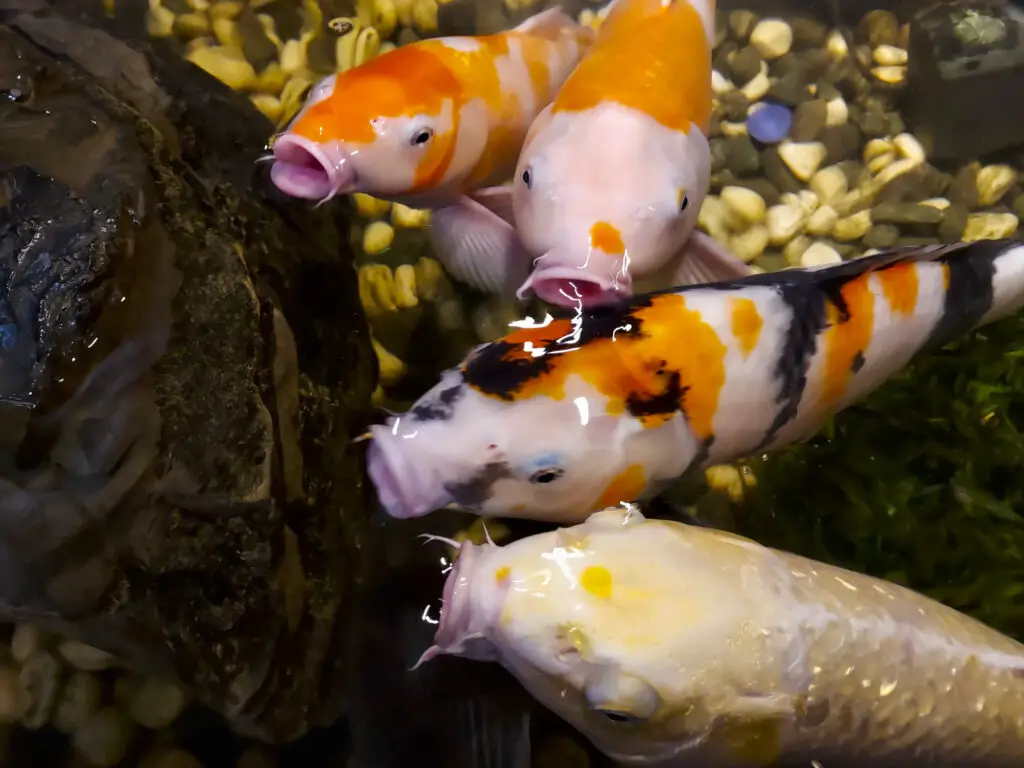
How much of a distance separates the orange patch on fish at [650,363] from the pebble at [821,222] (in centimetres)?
106

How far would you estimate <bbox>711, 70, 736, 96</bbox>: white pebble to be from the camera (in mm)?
2557

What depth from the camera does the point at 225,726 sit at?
5.27 ft

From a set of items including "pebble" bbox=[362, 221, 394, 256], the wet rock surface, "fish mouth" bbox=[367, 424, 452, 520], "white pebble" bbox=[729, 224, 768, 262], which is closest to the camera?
the wet rock surface

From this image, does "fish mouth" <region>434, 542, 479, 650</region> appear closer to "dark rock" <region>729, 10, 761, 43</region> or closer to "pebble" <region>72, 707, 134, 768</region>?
"pebble" <region>72, 707, 134, 768</region>

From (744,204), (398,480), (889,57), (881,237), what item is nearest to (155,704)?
(398,480)

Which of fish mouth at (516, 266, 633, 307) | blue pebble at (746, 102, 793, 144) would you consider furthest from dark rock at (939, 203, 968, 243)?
fish mouth at (516, 266, 633, 307)

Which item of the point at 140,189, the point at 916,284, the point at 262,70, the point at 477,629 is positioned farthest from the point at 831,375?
the point at 262,70

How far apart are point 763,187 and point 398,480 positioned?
1.55m

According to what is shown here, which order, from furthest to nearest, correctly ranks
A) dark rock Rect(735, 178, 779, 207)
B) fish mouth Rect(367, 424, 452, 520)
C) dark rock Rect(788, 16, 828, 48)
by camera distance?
dark rock Rect(788, 16, 828, 48)
dark rock Rect(735, 178, 779, 207)
fish mouth Rect(367, 424, 452, 520)

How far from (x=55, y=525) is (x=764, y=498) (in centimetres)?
136

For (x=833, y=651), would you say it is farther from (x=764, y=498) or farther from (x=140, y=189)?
(x=140, y=189)

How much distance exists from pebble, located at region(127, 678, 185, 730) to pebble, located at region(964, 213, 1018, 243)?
2.26 m

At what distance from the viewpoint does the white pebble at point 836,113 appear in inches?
101

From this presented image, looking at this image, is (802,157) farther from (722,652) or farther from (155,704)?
(155,704)
